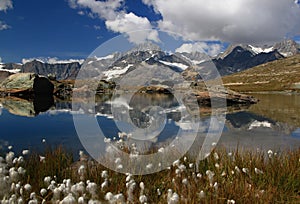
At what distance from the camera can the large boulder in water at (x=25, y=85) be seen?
159 ft

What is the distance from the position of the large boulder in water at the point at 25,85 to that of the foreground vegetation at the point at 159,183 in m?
44.8

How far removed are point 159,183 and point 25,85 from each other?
47.6 meters

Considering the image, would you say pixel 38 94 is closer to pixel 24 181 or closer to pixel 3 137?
pixel 3 137

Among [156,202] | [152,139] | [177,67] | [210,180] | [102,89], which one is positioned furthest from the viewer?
[102,89]

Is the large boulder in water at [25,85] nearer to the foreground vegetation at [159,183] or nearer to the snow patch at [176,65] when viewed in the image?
the snow patch at [176,65]

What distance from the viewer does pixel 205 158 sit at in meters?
6.88

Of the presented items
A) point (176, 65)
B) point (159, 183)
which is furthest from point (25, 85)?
point (159, 183)

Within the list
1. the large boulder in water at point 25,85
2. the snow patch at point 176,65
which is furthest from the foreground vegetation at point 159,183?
the large boulder in water at point 25,85

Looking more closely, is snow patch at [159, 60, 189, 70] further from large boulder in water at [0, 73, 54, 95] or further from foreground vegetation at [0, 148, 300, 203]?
large boulder in water at [0, 73, 54, 95]

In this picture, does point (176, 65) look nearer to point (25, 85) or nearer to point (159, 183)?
point (159, 183)

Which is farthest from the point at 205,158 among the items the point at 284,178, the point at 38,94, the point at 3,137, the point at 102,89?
the point at 102,89

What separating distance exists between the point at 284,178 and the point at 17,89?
163ft

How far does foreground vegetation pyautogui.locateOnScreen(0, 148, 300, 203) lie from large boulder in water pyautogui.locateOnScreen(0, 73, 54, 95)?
44.8 meters

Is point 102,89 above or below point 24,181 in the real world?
above
